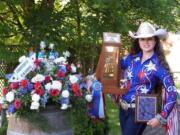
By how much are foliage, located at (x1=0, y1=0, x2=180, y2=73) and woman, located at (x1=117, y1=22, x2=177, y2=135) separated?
1725 mm

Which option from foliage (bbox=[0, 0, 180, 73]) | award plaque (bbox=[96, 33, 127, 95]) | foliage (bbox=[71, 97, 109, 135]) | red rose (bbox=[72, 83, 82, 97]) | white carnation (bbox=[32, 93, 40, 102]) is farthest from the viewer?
foliage (bbox=[0, 0, 180, 73])

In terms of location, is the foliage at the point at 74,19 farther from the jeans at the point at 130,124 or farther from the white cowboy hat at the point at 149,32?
the jeans at the point at 130,124

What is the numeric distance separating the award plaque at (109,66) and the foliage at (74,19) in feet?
4.93

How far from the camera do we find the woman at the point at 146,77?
411cm

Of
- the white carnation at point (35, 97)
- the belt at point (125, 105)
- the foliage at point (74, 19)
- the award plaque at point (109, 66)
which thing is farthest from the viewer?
the foliage at point (74, 19)

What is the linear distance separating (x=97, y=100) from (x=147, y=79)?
528mm

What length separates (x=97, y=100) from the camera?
442 cm

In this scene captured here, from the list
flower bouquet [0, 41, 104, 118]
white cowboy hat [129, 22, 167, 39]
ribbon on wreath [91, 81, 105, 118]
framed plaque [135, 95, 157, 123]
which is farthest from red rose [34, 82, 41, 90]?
white cowboy hat [129, 22, 167, 39]

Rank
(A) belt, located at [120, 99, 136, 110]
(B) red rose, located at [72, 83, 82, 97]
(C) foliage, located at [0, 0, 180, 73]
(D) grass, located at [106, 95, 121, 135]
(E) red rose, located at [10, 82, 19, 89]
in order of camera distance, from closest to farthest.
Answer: (E) red rose, located at [10, 82, 19, 89], (B) red rose, located at [72, 83, 82, 97], (A) belt, located at [120, 99, 136, 110], (C) foliage, located at [0, 0, 180, 73], (D) grass, located at [106, 95, 121, 135]

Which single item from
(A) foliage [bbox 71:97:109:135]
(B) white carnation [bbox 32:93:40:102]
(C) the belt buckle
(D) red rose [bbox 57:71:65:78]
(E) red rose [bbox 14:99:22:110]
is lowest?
(A) foliage [bbox 71:97:109:135]

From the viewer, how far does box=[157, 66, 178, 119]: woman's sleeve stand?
161 inches

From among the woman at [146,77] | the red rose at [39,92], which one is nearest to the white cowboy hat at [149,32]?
the woman at [146,77]

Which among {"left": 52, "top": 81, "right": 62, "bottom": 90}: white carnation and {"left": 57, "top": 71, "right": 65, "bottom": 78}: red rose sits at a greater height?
{"left": 57, "top": 71, "right": 65, "bottom": 78}: red rose

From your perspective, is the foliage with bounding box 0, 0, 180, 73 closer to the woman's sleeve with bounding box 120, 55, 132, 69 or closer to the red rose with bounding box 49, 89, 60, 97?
the woman's sleeve with bounding box 120, 55, 132, 69
